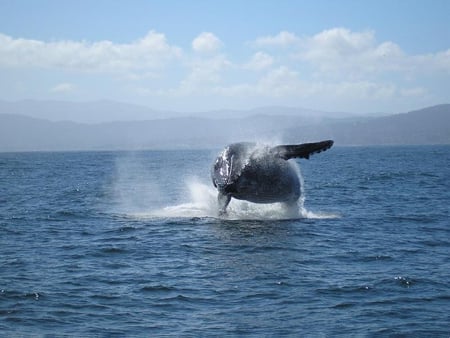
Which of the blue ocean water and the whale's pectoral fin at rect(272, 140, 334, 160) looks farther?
the whale's pectoral fin at rect(272, 140, 334, 160)

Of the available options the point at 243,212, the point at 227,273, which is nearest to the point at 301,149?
the point at 243,212

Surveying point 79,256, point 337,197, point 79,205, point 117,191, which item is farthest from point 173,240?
point 117,191

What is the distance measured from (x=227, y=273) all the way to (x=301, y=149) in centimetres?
888

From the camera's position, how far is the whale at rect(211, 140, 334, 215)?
888 inches

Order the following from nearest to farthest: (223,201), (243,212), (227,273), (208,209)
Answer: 1. (227,273)
2. (223,201)
3. (243,212)
4. (208,209)

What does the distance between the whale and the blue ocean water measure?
3.52ft

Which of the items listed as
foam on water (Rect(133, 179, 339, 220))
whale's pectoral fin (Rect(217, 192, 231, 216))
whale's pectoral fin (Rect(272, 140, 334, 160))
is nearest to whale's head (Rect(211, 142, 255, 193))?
whale's pectoral fin (Rect(217, 192, 231, 216))

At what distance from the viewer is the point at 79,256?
17688 mm

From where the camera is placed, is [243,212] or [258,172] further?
[243,212]

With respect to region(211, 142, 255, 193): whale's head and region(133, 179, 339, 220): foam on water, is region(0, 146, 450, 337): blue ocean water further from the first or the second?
region(211, 142, 255, 193): whale's head

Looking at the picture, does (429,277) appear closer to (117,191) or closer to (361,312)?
(361,312)

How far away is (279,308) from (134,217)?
1462cm

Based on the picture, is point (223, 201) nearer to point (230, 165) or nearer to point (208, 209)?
point (230, 165)

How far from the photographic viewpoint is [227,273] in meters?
15.2
